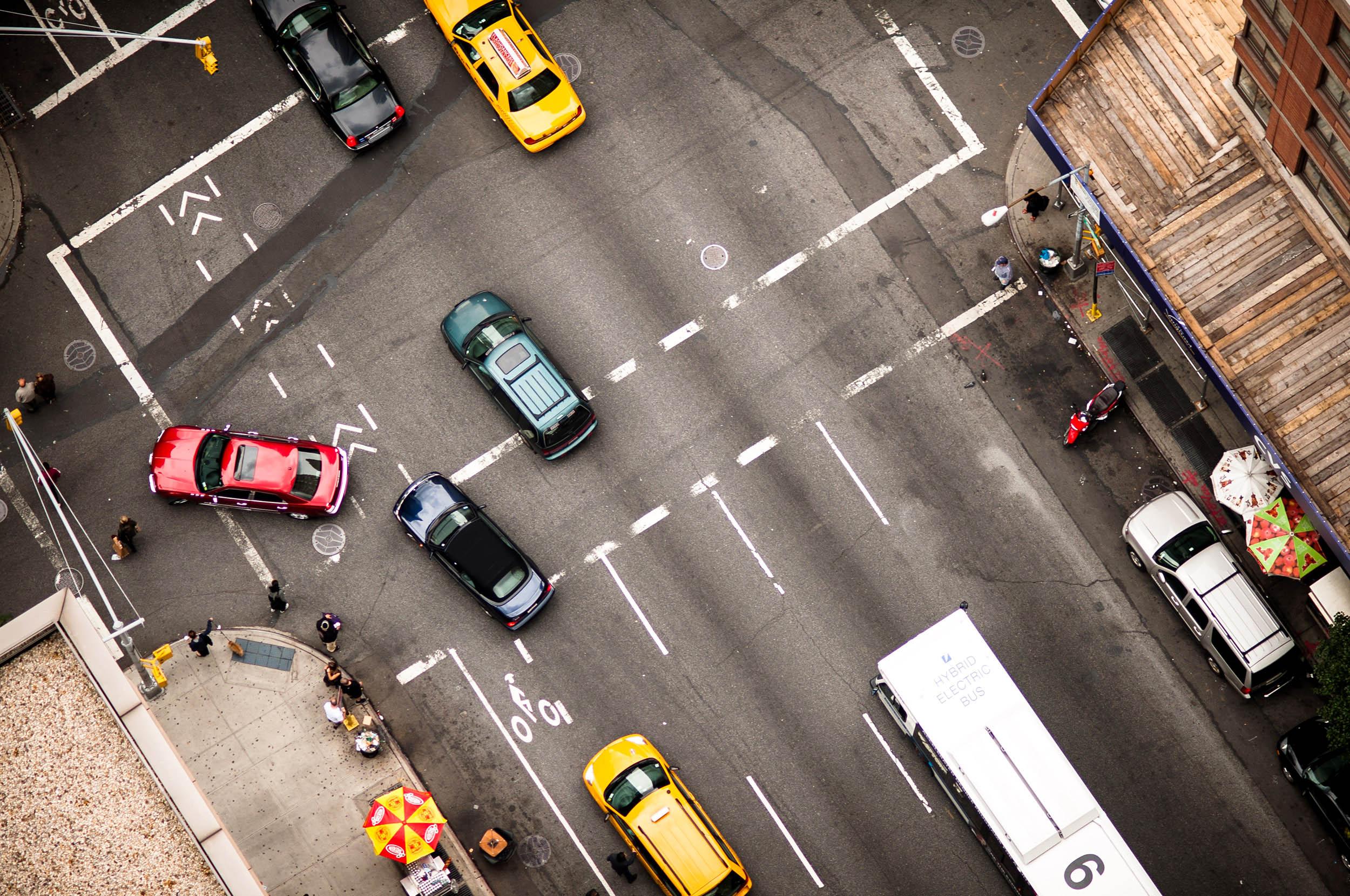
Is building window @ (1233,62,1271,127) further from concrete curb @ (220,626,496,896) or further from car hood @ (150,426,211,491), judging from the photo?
car hood @ (150,426,211,491)

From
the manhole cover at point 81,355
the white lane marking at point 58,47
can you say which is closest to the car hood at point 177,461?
the manhole cover at point 81,355

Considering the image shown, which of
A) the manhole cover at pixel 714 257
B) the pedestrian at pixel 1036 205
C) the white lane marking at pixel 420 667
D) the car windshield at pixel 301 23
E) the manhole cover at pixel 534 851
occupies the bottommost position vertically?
the manhole cover at pixel 534 851

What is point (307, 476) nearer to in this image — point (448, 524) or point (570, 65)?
point (448, 524)

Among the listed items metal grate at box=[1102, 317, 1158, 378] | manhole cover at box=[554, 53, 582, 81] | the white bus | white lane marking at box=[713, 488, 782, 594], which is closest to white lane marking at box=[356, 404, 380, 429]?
white lane marking at box=[713, 488, 782, 594]

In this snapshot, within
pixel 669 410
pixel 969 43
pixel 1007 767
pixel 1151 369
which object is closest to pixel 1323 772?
pixel 1007 767

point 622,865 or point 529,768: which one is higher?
point 529,768

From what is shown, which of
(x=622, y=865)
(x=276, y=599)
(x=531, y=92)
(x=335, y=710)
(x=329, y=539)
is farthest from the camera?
(x=531, y=92)

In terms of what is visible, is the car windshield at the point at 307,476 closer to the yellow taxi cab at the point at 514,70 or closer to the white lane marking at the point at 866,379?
the yellow taxi cab at the point at 514,70
